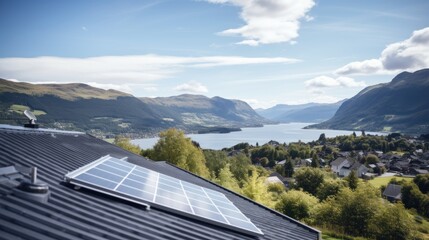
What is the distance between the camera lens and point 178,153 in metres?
56.1

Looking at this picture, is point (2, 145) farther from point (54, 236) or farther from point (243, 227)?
point (243, 227)

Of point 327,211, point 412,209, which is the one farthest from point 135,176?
point 412,209

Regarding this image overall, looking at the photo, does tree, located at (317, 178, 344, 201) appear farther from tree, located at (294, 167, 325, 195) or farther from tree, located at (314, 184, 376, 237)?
tree, located at (314, 184, 376, 237)

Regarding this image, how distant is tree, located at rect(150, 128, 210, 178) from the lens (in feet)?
183

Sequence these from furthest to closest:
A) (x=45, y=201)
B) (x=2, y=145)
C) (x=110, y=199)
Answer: (x=2, y=145) < (x=110, y=199) < (x=45, y=201)

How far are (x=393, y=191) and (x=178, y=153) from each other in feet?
236

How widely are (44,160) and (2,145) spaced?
132cm

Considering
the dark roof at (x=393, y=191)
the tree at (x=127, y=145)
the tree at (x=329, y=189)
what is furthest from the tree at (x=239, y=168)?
the dark roof at (x=393, y=191)

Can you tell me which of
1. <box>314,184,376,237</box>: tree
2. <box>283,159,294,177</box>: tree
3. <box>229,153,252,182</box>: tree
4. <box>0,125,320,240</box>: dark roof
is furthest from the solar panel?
<box>283,159,294,177</box>: tree

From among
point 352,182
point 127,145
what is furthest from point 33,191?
point 352,182

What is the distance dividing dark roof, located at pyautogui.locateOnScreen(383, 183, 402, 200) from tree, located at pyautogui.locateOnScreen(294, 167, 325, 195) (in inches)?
1044

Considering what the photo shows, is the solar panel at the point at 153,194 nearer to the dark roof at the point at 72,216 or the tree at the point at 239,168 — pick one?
the dark roof at the point at 72,216

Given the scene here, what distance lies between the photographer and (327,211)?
1935 inches

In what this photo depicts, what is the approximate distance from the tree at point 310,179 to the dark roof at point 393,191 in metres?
26.5
